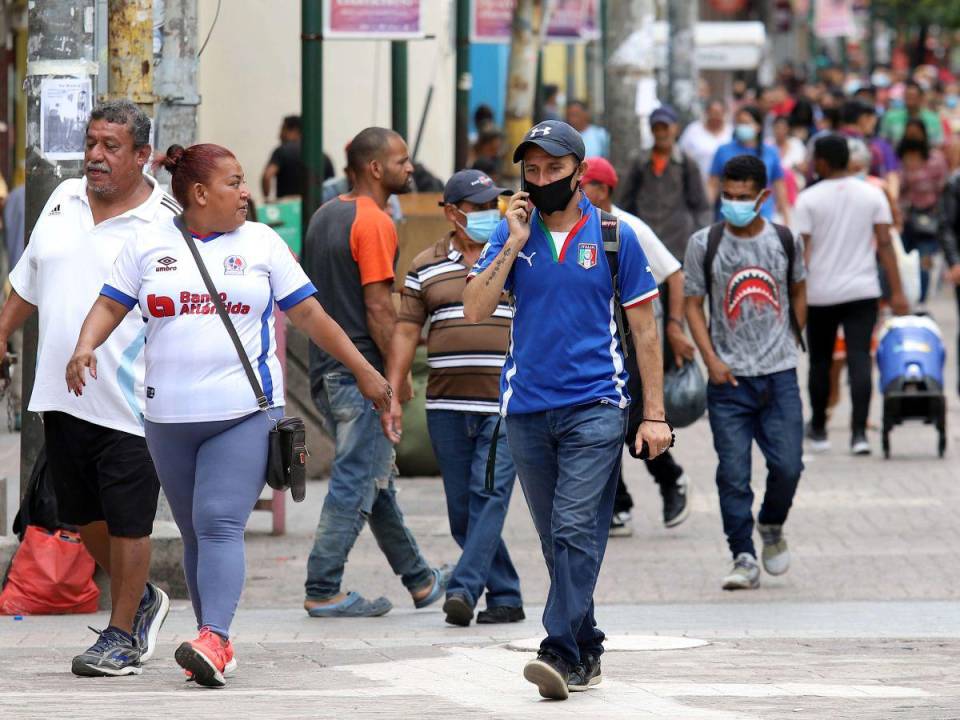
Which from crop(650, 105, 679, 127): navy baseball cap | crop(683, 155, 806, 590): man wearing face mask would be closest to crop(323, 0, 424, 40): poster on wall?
crop(650, 105, 679, 127): navy baseball cap

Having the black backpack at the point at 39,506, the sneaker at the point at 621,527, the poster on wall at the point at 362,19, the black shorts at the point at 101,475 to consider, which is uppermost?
the poster on wall at the point at 362,19

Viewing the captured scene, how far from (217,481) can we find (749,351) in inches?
128

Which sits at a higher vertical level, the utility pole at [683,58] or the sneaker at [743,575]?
the utility pole at [683,58]

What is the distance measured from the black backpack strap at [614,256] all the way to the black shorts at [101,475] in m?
1.56

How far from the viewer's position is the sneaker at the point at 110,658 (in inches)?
279

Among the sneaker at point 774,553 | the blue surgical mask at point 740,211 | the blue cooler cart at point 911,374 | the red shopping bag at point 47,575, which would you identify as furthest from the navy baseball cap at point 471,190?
the blue cooler cart at point 911,374

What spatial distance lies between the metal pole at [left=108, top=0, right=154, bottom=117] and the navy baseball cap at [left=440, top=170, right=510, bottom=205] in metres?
1.32

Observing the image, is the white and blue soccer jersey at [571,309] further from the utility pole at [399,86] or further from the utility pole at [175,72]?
the utility pole at [399,86]

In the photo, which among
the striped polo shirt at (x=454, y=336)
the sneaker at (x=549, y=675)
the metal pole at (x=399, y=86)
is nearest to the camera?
the sneaker at (x=549, y=675)

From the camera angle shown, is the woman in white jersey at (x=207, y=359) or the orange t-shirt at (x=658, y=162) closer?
the woman in white jersey at (x=207, y=359)

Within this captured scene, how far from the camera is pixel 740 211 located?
30.7ft

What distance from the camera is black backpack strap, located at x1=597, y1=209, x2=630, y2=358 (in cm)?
677

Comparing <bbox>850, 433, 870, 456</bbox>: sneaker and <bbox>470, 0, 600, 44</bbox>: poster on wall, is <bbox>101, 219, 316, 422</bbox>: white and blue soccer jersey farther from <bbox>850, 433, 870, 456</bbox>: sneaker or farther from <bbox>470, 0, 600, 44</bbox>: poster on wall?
<bbox>470, 0, 600, 44</bbox>: poster on wall

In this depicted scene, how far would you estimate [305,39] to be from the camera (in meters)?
13.0
